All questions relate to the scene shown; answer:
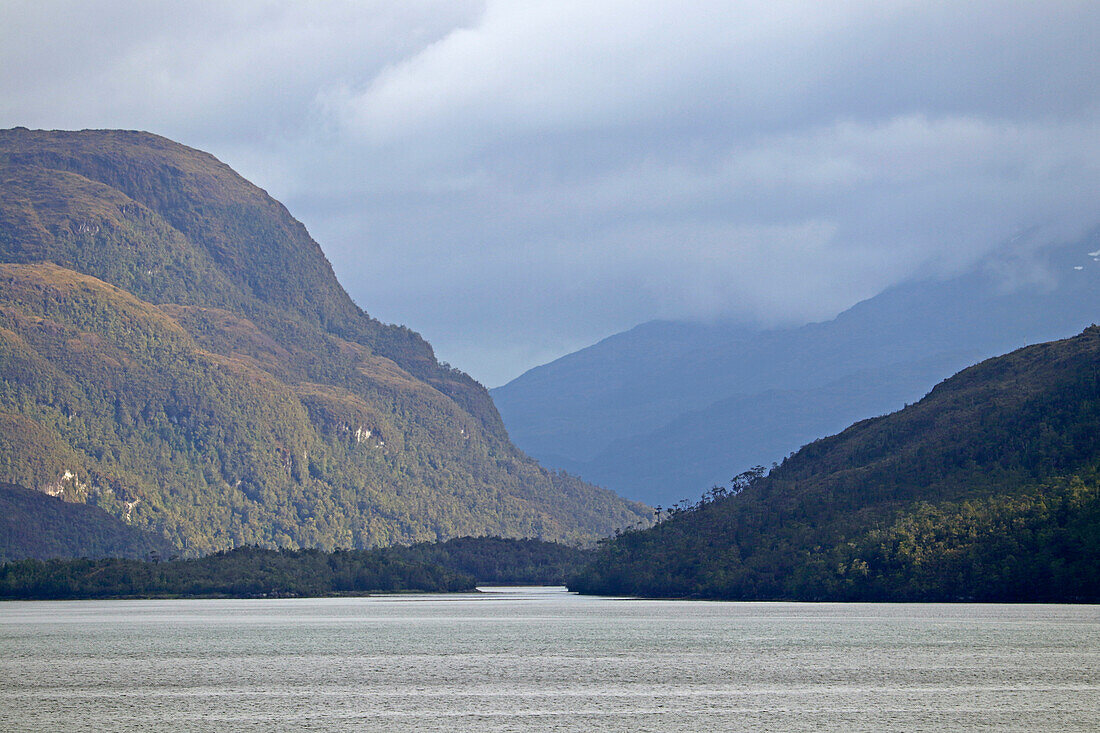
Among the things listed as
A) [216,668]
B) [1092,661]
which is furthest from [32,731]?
[1092,661]

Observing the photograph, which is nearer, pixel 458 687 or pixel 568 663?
pixel 458 687

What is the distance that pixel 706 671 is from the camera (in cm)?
12112

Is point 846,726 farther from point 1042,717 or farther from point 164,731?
point 164,731

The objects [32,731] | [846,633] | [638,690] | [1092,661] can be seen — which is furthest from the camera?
[846,633]

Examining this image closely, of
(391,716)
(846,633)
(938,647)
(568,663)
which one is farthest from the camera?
(846,633)

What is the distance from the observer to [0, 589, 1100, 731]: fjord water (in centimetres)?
8931

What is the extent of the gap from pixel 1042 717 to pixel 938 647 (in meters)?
54.0

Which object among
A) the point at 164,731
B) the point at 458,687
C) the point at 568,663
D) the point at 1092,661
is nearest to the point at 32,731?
the point at 164,731

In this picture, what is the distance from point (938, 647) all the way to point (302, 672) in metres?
66.5

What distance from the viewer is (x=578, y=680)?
115 meters

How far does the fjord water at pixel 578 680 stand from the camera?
89.3m

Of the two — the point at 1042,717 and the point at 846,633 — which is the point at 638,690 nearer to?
the point at 1042,717

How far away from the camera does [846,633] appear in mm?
167125

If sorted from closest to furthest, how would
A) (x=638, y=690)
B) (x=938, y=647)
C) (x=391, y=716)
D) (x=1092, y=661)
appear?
(x=391, y=716) → (x=638, y=690) → (x=1092, y=661) → (x=938, y=647)
